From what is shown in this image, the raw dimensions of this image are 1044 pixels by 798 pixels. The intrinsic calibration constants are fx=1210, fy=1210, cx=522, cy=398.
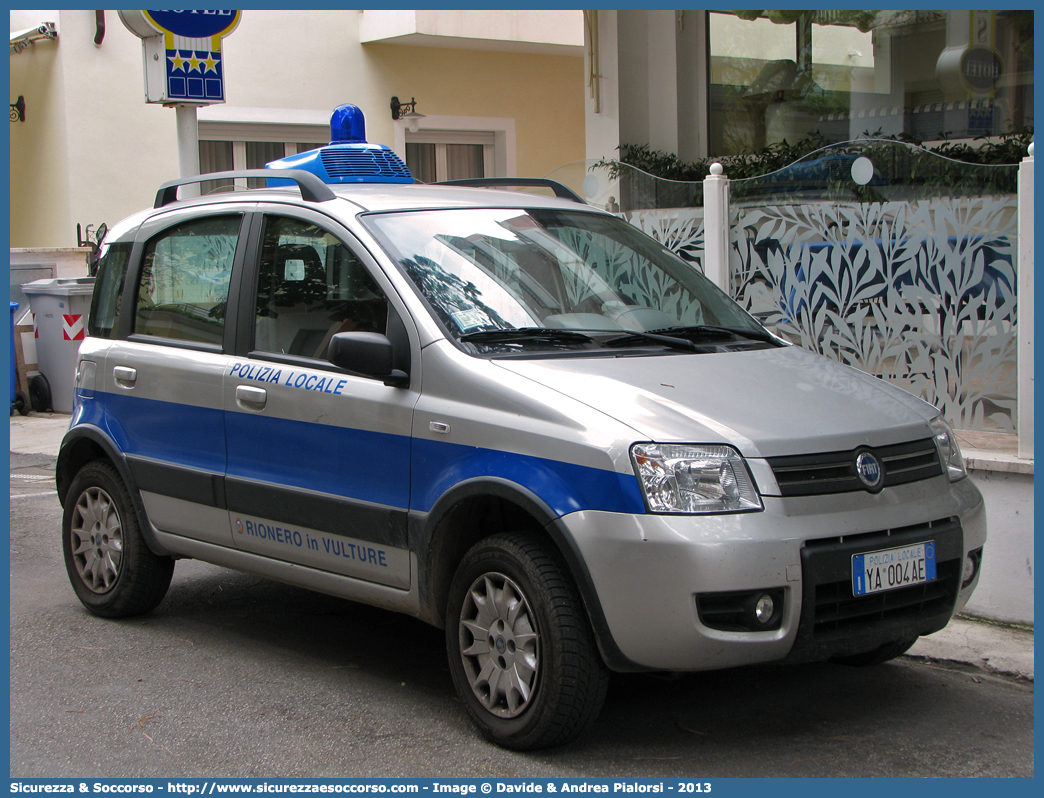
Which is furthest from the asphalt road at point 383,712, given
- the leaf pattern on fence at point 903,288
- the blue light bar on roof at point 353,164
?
the blue light bar on roof at point 353,164

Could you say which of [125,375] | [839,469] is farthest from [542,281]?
[125,375]

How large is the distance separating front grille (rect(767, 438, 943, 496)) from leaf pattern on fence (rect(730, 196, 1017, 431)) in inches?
88.6

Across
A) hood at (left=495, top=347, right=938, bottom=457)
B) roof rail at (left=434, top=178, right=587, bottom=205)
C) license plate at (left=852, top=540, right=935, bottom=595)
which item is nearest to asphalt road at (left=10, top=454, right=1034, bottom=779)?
license plate at (left=852, top=540, right=935, bottom=595)

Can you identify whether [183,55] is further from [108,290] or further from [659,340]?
[659,340]

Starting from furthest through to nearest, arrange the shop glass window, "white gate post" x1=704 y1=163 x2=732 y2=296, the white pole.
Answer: the shop glass window, the white pole, "white gate post" x1=704 y1=163 x2=732 y2=296

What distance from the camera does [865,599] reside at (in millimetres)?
3889

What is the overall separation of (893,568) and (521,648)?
4.06 feet

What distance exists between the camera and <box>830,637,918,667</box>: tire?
4734mm

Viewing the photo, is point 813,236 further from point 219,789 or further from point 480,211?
point 219,789

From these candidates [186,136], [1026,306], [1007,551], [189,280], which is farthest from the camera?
[186,136]

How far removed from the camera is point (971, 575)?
4254 millimetres

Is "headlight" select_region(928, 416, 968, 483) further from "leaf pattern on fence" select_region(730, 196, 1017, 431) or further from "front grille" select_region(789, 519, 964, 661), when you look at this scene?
"leaf pattern on fence" select_region(730, 196, 1017, 431)

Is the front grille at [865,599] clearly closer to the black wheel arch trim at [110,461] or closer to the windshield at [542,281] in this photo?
the windshield at [542,281]

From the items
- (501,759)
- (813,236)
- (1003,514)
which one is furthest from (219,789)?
(813,236)
